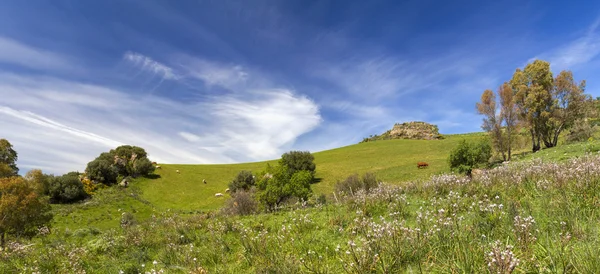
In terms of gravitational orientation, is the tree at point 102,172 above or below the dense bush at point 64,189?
above

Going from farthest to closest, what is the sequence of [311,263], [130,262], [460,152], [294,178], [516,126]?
[516,126]
[460,152]
[294,178]
[130,262]
[311,263]

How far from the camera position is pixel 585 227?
484 cm

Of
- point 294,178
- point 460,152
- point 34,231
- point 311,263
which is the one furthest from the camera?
point 460,152

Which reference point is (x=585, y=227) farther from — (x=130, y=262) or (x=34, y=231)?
(x=34, y=231)

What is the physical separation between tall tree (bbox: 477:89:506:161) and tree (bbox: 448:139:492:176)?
6.55 ft

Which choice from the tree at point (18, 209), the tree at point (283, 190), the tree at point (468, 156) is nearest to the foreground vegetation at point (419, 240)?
the tree at point (18, 209)

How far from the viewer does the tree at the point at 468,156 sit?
31.8 meters

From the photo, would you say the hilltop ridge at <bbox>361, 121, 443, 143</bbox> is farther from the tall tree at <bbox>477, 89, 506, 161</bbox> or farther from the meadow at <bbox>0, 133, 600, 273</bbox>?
the meadow at <bbox>0, 133, 600, 273</bbox>

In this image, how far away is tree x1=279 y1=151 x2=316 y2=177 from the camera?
52938 millimetres

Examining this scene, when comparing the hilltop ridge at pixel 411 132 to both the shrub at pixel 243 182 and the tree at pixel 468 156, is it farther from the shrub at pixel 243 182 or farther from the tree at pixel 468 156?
the shrub at pixel 243 182

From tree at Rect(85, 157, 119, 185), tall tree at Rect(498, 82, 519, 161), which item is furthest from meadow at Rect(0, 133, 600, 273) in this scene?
tree at Rect(85, 157, 119, 185)

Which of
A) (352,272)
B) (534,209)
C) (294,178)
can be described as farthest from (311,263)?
(294,178)

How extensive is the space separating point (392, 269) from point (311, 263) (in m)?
1.51

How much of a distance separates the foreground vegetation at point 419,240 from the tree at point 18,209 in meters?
10.3
